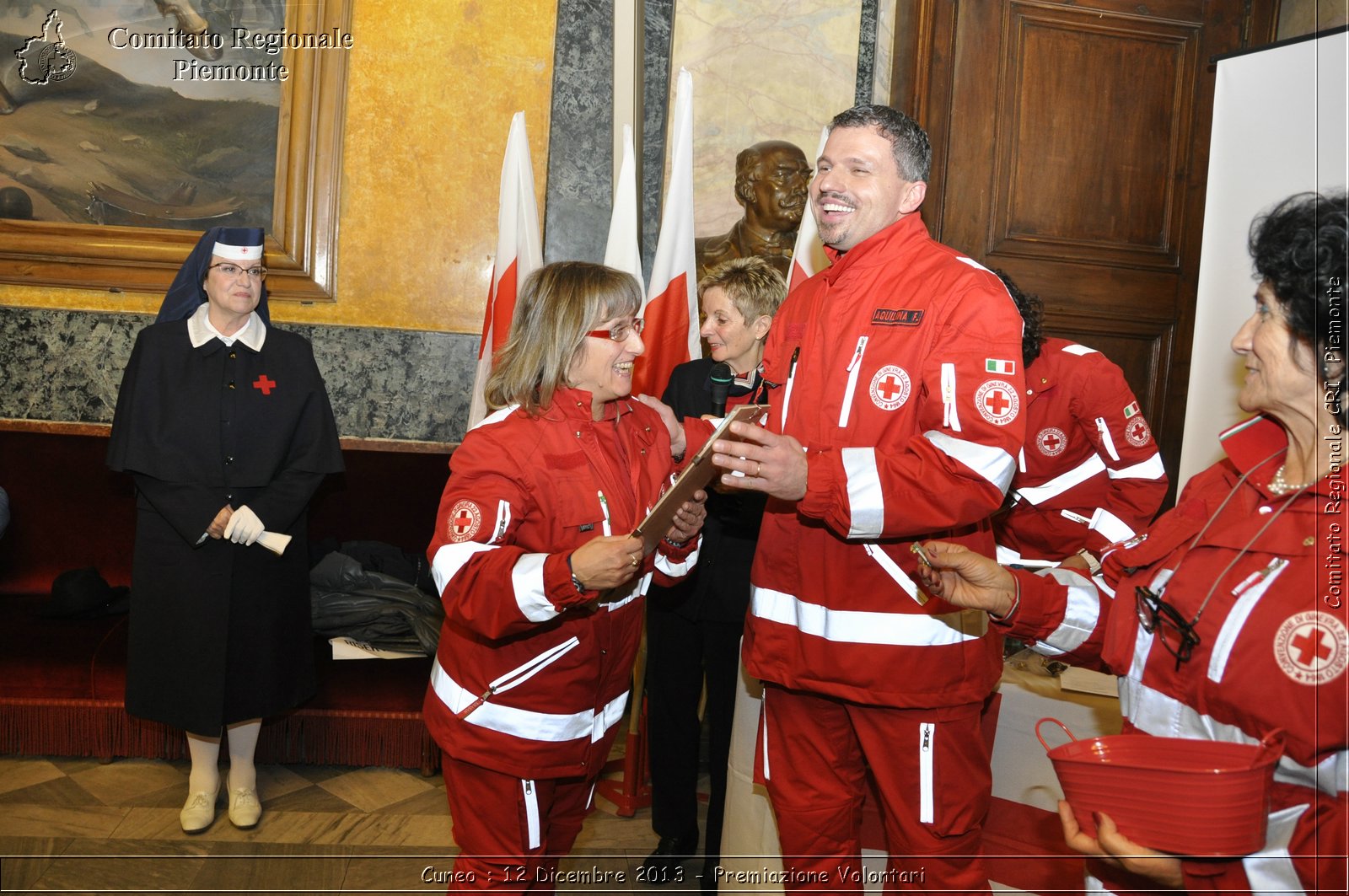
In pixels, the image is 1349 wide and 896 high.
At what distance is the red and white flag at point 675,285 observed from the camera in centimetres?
390

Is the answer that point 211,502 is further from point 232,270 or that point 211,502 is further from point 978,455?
point 978,455

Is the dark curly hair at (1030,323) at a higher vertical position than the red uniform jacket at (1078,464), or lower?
higher

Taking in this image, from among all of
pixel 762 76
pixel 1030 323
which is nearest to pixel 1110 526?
pixel 1030 323

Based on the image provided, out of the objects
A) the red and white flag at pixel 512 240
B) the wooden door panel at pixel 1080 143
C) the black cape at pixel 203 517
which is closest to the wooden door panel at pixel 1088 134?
the wooden door panel at pixel 1080 143

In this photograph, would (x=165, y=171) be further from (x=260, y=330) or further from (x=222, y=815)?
(x=222, y=815)

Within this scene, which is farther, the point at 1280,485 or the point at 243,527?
the point at 243,527

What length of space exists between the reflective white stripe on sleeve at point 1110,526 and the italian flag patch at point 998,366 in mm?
1363

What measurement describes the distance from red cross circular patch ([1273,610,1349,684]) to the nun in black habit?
2.93 m

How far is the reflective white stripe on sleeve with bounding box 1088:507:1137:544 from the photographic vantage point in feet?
9.91

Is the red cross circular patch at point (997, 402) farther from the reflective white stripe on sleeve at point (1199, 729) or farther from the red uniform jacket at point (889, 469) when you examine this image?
the reflective white stripe on sleeve at point (1199, 729)

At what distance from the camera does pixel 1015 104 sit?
14.0 feet

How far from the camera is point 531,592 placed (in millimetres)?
1823

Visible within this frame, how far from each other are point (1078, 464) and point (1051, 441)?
151 millimetres

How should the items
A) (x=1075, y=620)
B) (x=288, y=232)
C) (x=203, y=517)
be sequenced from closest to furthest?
1. (x=1075, y=620)
2. (x=203, y=517)
3. (x=288, y=232)
